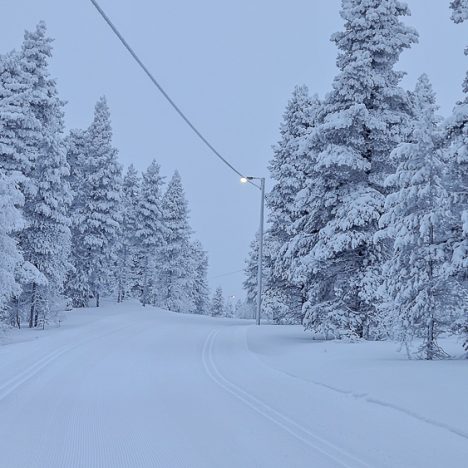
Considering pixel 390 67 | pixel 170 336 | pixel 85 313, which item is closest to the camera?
pixel 390 67

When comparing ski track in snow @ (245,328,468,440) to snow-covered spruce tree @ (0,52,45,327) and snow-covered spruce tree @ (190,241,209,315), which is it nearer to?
snow-covered spruce tree @ (0,52,45,327)

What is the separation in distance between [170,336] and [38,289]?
26.6 ft

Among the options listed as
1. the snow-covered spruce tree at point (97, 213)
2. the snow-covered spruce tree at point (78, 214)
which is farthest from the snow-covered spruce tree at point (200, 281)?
the snow-covered spruce tree at point (78, 214)

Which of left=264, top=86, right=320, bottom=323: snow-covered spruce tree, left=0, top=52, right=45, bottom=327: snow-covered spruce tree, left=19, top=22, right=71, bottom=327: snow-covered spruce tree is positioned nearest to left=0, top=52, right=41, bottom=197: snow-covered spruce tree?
Answer: left=0, top=52, right=45, bottom=327: snow-covered spruce tree

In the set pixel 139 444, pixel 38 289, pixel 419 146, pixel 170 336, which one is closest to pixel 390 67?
pixel 419 146

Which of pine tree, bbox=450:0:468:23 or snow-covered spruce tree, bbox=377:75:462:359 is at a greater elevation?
pine tree, bbox=450:0:468:23

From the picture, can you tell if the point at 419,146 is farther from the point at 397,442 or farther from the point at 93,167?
the point at 93,167

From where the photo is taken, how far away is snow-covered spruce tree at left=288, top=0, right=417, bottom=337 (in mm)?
17609

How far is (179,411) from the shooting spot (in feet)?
27.8

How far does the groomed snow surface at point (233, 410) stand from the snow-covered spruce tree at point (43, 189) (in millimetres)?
11068

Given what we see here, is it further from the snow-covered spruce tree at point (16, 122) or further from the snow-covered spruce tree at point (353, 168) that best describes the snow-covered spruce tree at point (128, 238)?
the snow-covered spruce tree at point (353, 168)

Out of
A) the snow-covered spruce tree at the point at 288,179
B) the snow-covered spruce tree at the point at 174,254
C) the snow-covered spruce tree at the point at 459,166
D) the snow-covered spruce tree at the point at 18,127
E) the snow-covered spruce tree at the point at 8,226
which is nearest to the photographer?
the snow-covered spruce tree at the point at 459,166

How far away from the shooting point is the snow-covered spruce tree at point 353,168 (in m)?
17.6

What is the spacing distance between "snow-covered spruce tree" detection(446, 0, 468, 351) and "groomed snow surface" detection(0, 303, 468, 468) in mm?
2067
